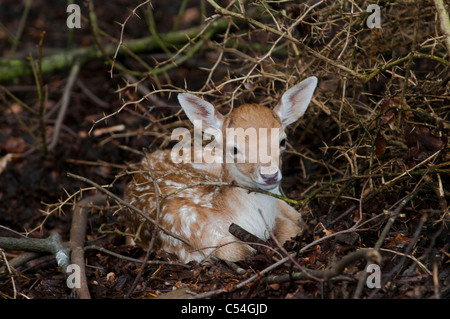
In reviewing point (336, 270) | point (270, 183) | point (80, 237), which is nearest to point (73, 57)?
point (80, 237)

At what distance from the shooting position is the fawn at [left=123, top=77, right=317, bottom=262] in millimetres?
4195

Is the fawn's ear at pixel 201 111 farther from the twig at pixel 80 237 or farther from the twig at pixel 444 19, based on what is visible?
the twig at pixel 444 19

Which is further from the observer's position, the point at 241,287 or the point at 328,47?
the point at 328,47

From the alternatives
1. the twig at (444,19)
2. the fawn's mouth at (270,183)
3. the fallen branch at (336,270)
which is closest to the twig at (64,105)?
the fawn's mouth at (270,183)

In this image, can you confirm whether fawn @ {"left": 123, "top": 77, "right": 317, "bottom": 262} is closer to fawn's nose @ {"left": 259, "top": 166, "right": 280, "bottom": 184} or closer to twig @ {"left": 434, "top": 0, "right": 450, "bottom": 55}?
fawn's nose @ {"left": 259, "top": 166, "right": 280, "bottom": 184}

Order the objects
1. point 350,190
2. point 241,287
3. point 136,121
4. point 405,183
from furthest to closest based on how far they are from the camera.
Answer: point 136,121 → point 350,190 → point 405,183 → point 241,287

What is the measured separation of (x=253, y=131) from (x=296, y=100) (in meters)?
0.53

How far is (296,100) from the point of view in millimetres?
4484

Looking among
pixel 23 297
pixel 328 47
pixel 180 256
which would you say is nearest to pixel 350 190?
pixel 328 47

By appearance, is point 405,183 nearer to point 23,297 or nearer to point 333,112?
point 333,112

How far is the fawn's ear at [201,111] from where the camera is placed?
439 centimetres

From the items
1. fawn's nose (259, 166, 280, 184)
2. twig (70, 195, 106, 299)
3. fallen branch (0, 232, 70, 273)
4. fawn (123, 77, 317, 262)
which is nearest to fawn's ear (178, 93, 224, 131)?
fawn (123, 77, 317, 262)

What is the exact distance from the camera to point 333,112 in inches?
203
